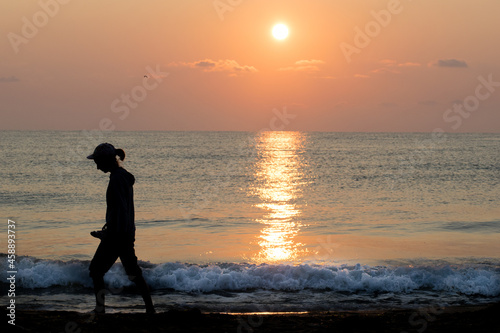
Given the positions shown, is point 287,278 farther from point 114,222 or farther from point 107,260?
point 114,222

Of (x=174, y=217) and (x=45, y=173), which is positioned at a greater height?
(x=45, y=173)

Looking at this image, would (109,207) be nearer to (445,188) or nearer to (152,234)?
(152,234)

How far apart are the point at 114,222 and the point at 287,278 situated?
4.82 meters

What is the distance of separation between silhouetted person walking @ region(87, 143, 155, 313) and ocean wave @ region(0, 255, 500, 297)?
Answer: 3688 millimetres

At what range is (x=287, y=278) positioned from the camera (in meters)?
10.4

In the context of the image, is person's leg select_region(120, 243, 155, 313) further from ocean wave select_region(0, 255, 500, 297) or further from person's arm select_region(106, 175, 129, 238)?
ocean wave select_region(0, 255, 500, 297)

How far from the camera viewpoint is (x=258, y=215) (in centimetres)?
1870

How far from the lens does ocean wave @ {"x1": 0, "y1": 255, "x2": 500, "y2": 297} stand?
10.1 m

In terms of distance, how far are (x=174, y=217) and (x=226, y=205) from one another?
3240 millimetres

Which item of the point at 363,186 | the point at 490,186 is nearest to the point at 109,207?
the point at 363,186

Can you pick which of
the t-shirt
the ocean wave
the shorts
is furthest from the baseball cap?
the ocean wave
